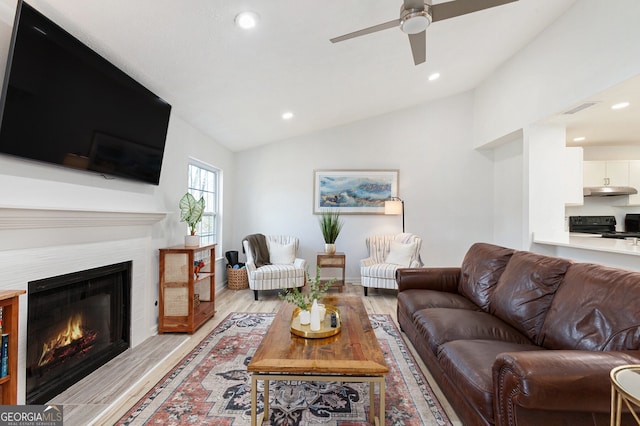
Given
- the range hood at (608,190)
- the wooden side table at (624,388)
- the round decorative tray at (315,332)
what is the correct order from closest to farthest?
1. the wooden side table at (624,388)
2. the round decorative tray at (315,332)
3. the range hood at (608,190)

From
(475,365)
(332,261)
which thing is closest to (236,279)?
(332,261)

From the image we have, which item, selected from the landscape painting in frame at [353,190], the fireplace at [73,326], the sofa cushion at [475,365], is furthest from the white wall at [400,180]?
the sofa cushion at [475,365]

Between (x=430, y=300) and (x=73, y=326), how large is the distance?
2.87 meters

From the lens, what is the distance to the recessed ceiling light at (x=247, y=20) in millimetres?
2015

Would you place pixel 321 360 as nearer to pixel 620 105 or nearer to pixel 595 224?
pixel 620 105

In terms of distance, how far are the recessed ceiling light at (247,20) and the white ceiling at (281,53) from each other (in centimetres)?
5

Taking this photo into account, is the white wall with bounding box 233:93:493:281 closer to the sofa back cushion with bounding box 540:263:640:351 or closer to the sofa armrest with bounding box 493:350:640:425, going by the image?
the sofa back cushion with bounding box 540:263:640:351

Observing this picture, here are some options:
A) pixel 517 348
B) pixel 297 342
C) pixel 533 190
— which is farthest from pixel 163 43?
pixel 533 190

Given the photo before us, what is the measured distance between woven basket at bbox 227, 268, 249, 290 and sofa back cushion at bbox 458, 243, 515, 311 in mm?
3220

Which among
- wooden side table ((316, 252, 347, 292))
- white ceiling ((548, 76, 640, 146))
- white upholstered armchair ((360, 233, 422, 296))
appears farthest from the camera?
wooden side table ((316, 252, 347, 292))

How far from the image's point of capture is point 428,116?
16.9ft

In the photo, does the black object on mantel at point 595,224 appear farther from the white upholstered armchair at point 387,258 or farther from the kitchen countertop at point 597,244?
the white upholstered armchair at point 387,258

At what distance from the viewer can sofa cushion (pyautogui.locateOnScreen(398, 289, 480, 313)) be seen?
254cm

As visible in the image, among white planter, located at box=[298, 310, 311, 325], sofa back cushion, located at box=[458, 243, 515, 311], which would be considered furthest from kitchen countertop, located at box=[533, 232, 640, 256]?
white planter, located at box=[298, 310, 311, 325]
